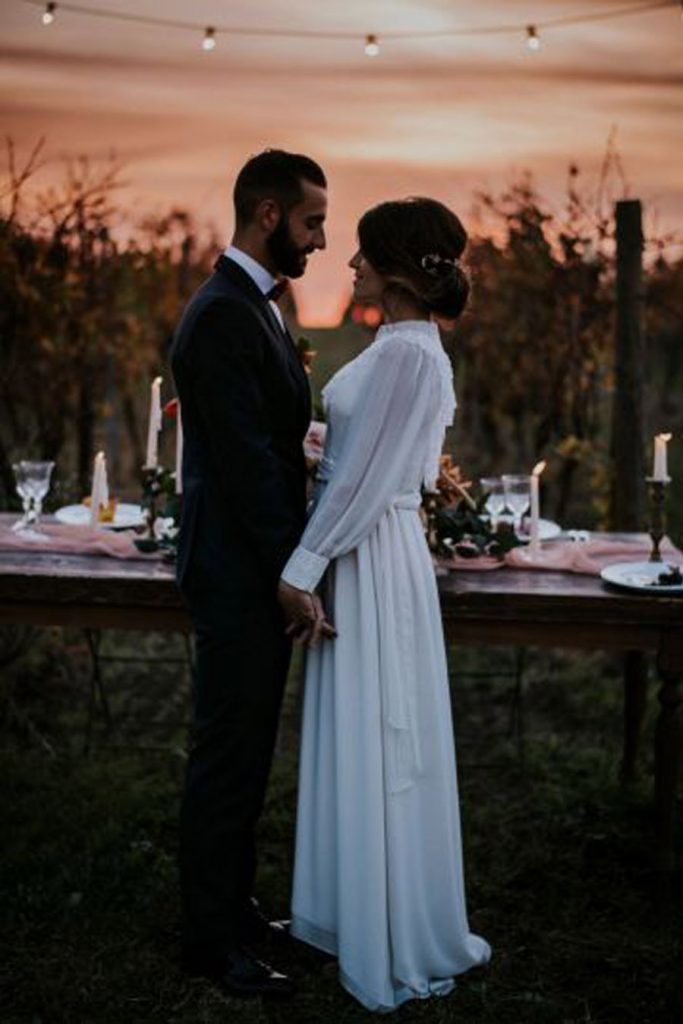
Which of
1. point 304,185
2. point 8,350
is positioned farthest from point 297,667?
point 304,185

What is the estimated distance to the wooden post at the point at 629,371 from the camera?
564cm

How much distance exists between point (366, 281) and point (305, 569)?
0.69 meters

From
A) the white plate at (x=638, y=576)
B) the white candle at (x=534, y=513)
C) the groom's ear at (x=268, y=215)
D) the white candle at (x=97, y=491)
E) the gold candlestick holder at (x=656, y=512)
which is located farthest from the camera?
the white candle at (x=97, y=491)

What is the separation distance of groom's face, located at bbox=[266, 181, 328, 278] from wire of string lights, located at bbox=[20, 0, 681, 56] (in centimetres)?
208

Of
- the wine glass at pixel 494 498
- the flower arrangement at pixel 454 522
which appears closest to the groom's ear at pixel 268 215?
the flower arrangement at pixel 454 522

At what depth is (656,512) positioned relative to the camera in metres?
3.74

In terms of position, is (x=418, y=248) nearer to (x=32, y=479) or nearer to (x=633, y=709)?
(x=32, y=479)

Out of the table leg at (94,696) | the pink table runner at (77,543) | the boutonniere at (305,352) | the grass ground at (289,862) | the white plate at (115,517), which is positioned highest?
the boutonniere at (305,352)

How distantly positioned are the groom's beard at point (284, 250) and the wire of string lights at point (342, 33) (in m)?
2.15

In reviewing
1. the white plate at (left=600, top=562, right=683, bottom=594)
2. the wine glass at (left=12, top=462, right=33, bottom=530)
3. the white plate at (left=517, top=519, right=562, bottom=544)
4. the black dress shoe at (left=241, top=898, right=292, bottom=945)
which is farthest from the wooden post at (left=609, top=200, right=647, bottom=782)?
the black dress shoe at (left=241, top=898, right=292, bottom=945)

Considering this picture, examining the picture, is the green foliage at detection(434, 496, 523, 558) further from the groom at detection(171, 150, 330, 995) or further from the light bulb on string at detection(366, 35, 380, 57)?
the light bulb on string at detection(366, 35, 380, 57)

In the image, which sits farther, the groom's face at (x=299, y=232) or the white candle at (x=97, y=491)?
the white candle at (x=97, y=491)

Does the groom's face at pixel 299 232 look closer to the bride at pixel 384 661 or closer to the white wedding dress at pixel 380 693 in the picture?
the bride at pixel 384 661

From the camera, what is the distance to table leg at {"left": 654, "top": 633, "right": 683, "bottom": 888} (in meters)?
3.60
